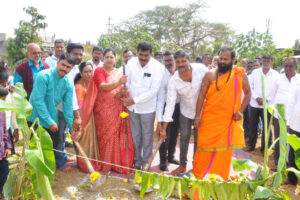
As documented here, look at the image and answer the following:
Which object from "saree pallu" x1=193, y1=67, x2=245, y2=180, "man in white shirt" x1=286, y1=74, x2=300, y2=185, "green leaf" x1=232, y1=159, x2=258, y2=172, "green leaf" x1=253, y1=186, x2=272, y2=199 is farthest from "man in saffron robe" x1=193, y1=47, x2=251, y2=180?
"green leaf" x1=253, y1=186, x2=272, y2=199

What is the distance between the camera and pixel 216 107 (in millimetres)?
3428

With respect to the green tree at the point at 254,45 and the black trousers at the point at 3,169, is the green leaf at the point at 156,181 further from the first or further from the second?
the green tree at the point at 254,45

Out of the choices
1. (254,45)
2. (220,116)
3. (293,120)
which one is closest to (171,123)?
(220,116)

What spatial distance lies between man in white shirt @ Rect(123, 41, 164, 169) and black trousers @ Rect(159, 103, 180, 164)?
425 millimetres

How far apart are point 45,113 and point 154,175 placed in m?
1.94

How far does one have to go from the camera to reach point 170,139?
14.5 feet

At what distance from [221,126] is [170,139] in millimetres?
1236

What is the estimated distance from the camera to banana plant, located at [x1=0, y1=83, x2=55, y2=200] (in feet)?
5.60

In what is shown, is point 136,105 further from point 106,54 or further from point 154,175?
point 154,175

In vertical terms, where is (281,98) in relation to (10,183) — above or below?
above

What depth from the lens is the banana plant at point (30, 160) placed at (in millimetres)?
1708

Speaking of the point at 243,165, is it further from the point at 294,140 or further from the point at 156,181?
the point at 156,181

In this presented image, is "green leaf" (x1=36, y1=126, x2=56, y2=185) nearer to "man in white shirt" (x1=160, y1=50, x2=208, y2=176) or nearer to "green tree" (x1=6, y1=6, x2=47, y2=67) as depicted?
"man in white shirt" (x1=160, y1=50, x2=208, y2=176)

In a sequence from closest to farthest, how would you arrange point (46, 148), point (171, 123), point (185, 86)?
point (46, 148) < point (185, 86) < point (171, 123)
